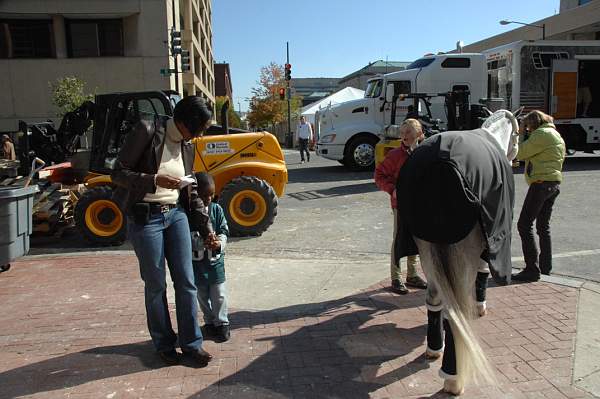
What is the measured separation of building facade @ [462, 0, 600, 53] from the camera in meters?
30.8

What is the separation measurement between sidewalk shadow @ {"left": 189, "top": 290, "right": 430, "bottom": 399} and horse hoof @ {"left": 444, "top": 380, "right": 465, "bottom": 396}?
331mm

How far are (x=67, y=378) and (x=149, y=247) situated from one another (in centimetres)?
109

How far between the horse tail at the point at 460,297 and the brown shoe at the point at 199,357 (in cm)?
174

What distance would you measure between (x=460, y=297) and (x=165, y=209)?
2034 mm

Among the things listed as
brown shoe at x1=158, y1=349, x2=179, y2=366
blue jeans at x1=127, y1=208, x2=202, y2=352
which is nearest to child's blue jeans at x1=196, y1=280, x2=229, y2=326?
blue jeans at x1=127, y1=208, x2=202, y2=352

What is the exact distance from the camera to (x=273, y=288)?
5527 mm

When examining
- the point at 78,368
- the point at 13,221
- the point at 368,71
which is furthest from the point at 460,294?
the point at 368,71

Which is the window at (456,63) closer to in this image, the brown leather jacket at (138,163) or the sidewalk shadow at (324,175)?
the sidewalk shadow at (324,175)

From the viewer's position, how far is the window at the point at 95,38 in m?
23.5

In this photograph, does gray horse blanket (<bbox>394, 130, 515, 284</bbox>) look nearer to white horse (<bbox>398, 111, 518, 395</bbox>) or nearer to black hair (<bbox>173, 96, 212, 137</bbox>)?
white horse (<bbox>398, 111, 518, 395</bbox>)

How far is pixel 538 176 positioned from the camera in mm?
5375

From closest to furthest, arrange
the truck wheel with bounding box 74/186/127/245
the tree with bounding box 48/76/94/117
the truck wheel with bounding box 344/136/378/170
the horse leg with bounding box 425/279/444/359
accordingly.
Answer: the horse leg with bounding box 425/279/444/359 < the truck wheel with bounding box 74/186/127/245 < the truck wheel with bounding box 344/136/378/170 < the tree with bounding box 48/76/94/117

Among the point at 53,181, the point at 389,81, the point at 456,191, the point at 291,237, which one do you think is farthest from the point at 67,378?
the point at 389,81

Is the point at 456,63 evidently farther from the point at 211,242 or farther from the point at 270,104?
the point at 270,104
